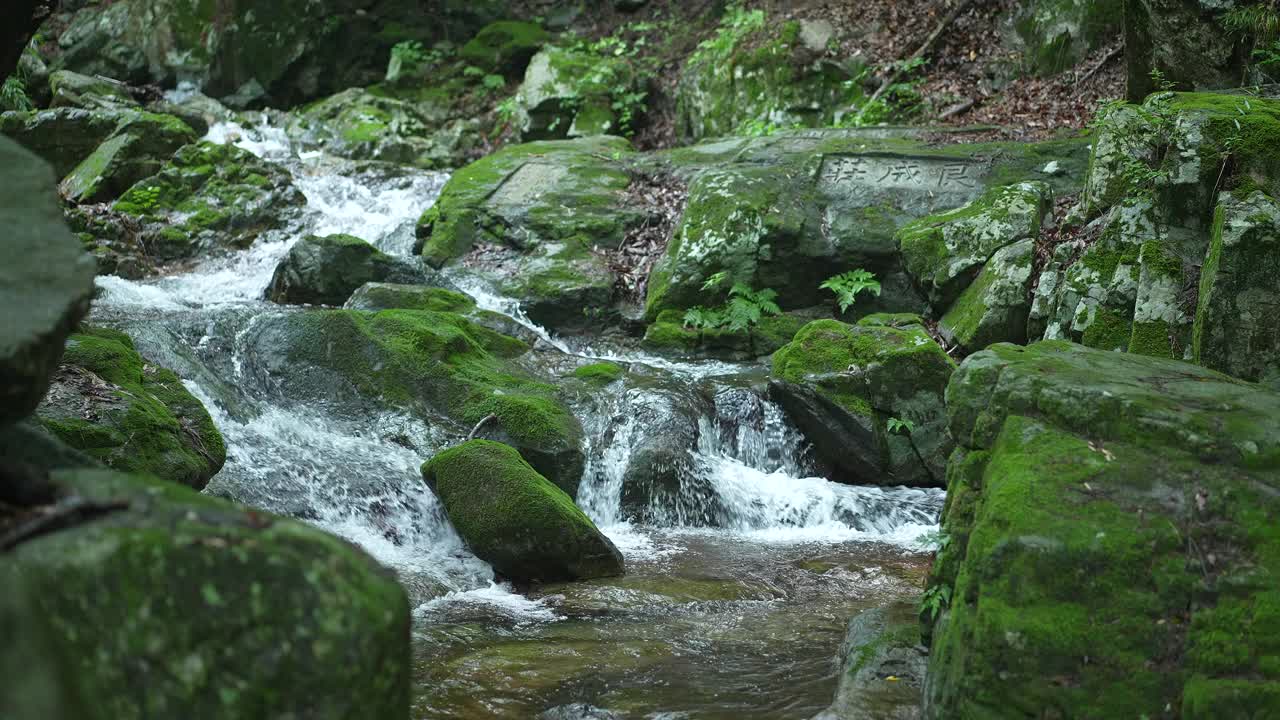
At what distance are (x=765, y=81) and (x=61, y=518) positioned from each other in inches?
547

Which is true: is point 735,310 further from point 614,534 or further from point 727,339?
point 614,534

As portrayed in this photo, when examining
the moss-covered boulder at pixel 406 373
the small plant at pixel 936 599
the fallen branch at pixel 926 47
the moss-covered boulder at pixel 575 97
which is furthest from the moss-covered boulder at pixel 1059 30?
the small plant at pixel 936 599

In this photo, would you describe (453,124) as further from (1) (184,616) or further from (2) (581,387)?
(1) (184,616)

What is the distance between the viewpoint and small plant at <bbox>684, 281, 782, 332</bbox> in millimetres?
10281

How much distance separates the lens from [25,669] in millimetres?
1991

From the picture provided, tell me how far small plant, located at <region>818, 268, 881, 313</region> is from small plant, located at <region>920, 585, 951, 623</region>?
21.4 ft

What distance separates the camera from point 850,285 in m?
10.3

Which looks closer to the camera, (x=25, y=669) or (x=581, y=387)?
(x=25, y=669)

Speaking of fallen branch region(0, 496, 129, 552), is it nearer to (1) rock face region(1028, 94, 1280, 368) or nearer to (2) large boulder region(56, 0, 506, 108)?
(1) rock face region(1028, 94, 1280, 368)

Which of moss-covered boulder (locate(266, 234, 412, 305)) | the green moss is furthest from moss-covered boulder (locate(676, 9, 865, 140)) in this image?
the green moss

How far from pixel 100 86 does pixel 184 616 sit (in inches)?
725

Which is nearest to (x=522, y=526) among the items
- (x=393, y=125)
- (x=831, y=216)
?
(x=831, y=216)

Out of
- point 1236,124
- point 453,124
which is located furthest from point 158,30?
point 1236,124

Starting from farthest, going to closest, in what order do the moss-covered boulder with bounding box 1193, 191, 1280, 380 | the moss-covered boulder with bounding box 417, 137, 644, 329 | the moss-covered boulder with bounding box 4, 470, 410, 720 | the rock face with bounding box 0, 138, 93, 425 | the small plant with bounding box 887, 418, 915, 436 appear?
the moss-covered boulder with bounding box 417, 137, 644, 329, the small plant with bounding box 887, 418, 915, 436, the moss-covered boulder with bounding box 1193, 191, 1280, 380, the rock face with bounding box 0, 138, 93, 425, the moss-covered boulder with bounding box 4, 470, 410, 720
